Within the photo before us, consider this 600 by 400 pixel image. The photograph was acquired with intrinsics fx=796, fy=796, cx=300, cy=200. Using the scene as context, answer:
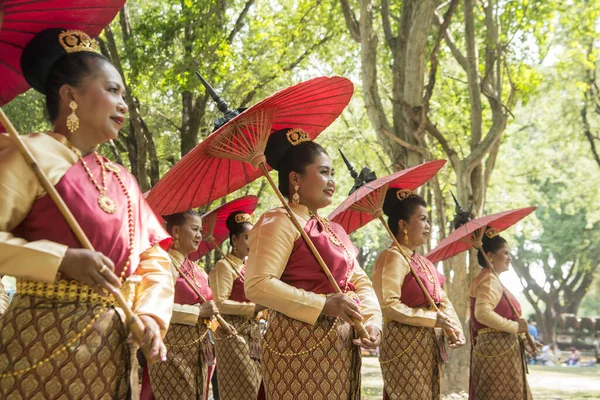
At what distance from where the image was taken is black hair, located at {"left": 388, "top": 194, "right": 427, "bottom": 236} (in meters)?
7.14

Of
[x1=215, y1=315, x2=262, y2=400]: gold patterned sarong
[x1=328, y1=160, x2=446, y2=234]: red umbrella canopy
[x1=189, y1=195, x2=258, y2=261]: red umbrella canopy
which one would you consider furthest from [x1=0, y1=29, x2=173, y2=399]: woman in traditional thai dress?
[x1=189, y1=195, x2=258, y2=261]: red umbrella canopy

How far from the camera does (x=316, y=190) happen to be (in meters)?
5.09

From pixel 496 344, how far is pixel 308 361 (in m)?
4.59

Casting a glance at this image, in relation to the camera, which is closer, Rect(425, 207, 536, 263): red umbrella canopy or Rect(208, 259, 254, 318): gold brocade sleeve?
Rect(425, 207, 536, 263): red umbrella canopy

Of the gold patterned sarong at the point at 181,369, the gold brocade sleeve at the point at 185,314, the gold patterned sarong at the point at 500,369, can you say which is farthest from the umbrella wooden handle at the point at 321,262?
the gold patterned sarong at the point at 500,369

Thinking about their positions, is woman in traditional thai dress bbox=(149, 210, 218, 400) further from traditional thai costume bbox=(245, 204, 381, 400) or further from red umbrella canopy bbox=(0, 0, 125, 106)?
red umbrella canopy bbox=(0, 0, 125, 106)

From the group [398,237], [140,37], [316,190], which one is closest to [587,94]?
[140,37]

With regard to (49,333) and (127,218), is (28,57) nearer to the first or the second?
(127,218)

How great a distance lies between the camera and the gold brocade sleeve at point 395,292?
6469mm

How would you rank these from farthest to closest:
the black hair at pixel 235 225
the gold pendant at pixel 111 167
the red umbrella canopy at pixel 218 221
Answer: the black hair at pixel 235 225, the red umbrella canopy at pixel 218 221, the gold pendant at pixel 111 167

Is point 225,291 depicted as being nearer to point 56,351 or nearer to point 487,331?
point 487,331

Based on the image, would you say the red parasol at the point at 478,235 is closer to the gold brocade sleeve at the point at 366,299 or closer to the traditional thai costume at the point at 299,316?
the gold brocade sleeve at the point at 366,299

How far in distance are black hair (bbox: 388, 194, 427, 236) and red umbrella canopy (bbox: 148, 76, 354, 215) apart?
192cm

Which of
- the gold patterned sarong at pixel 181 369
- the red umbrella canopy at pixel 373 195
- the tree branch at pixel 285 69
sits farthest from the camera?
the tree branch at pixel 285 69
